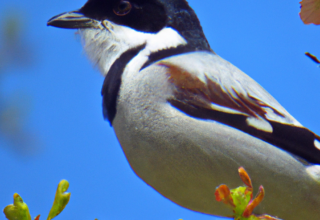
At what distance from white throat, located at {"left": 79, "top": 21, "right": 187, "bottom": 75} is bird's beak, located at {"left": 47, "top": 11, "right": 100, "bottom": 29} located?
5 cm

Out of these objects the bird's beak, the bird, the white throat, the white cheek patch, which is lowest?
the white cheek patch

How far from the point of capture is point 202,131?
2037 millimetres

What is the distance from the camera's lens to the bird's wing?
210 centimetres

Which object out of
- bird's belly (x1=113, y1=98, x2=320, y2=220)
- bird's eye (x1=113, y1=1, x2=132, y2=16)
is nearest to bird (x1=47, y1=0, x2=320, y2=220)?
bird's belly (x1=113, y1=98, x2=320, y2=220)

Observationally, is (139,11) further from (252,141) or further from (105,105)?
(252,141)

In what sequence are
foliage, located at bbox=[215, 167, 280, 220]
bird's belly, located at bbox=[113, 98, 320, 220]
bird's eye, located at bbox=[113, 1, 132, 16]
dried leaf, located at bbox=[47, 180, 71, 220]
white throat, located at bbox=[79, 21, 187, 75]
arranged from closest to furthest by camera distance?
foliage, located at bbox=[215, 167, 280, 220], dried leaf, located at bbox=[47, 180, 71, 220], bird's belly, located at bbox=[113, 98, 320, 220], white throat, located at bbox=[79, 21, 187, 75], bird's eye, located at bbox=[113, 1, 132, 16]

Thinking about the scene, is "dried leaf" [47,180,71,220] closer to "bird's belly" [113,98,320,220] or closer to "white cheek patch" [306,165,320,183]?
"bird's belly" [113,98,320,220]

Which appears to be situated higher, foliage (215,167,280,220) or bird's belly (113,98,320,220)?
foliage (215,167,280,220)

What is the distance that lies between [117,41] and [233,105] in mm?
940

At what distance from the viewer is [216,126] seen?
2074mm

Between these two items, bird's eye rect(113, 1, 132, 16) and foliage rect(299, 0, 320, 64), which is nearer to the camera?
foliage rect(299, 0, 320, 64)

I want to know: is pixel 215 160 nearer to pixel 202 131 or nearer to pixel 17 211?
pixel 202 131

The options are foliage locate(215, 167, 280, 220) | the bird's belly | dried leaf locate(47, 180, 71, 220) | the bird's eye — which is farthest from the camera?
the bird's eye

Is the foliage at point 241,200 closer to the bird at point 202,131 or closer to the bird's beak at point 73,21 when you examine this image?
the bird at point 202,131
